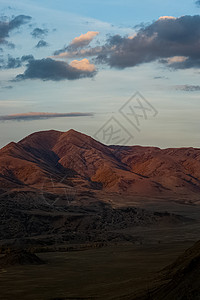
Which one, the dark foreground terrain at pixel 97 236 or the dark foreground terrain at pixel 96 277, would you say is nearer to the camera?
the dark foreground terrain at pixel 96 277

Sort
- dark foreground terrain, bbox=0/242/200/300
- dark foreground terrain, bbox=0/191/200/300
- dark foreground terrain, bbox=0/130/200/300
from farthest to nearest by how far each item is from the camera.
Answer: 1. dark foreground terrain, bbox=0/130/200/300
2. dark foreground terrain, bbox=0/191/200/300
3. dark foreground terrain, bbox=0/242/200/300

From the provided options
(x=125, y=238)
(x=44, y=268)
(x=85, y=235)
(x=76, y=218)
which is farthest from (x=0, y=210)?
(x=44, y=268)

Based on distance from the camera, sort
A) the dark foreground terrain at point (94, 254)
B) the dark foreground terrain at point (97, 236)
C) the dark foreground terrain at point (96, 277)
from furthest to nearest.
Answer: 1. the dark foreground terrain at point (97, 236)
2. the dark foreground terrain at point (94, 254)
3. the dark foreground terrain at point (96, 277)

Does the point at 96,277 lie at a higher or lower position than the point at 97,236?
higher

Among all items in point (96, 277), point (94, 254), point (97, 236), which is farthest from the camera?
point (97, 236)

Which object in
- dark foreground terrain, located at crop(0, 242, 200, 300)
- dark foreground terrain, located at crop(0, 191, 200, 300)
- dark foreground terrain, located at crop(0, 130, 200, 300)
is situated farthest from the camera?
dark foreground terrain, located at crop(0, 130, 200, 300)

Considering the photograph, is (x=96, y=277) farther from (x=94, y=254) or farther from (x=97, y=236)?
(x=97, y=236)

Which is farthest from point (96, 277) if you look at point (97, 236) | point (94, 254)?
point (97, 236)

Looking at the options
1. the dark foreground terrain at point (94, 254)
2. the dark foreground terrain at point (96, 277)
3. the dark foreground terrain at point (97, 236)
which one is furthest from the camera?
the dark foreground terrain at point (97, 236)

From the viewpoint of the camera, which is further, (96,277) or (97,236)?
A: (97,236)

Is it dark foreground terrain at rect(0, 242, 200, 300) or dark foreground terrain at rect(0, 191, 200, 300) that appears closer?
dark foreground terrain at rect(0, 242, 200, 300)

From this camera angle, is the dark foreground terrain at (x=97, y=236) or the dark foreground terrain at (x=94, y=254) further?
the dark foreground terrain at (x=97, y=236)

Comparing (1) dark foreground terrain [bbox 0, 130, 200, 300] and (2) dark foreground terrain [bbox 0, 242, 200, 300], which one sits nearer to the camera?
(2) dark foreground terrain [bbox 0, 242, 200, 300]
